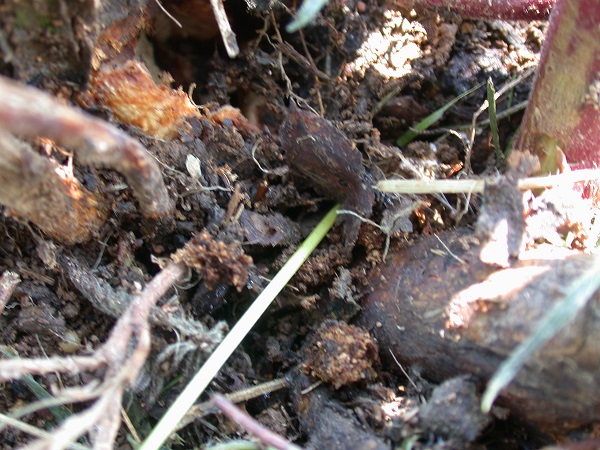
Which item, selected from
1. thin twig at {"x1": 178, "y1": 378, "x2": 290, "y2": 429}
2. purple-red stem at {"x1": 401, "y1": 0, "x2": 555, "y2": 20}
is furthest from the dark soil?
purple-red stem at {"x1": 401, "y1": 0, "x2": 555, "y2": 20}

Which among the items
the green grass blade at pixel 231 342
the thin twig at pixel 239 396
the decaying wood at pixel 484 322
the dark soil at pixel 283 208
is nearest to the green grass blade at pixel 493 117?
the dark soil at pixel 283 208

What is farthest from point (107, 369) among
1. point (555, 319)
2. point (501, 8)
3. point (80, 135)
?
point (501, 8)

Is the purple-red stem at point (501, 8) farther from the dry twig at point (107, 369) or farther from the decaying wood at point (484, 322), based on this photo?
the dry twig at point (107, 369)

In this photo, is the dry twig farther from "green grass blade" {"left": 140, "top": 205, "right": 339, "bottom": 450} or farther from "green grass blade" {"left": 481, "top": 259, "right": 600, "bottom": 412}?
"green grass blade" {"left": 481, "top": 259, "right": 600, "bottom": 412}

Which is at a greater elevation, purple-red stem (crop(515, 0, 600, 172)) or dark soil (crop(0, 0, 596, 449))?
purple-red stem (crop(515, 0, 600, 172))

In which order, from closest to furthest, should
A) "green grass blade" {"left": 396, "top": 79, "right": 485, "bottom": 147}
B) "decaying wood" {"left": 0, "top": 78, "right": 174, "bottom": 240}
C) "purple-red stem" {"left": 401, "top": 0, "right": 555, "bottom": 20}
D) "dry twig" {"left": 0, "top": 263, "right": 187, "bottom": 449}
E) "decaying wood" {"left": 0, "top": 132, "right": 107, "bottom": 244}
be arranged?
"decaying wood" {"left": 0, "top": 78, "right": 174, "bottom": 240}
"dry twig" {"left": 0, "top": 263, "right": 187, "bottom": 449}
"decaying wood" {"left": 0, "top": 132, "right": 107, "bottom": 244}
"purple-red stem" {"left": 401, "top": 0, "right": 555, "bottom": 20}
"green grass blade" {"left": 396, "top": 79, "right": 485, "bottom": 147}

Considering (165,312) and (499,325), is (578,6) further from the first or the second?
(165,312)

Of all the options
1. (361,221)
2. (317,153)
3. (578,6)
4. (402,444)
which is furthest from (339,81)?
(402,444)
